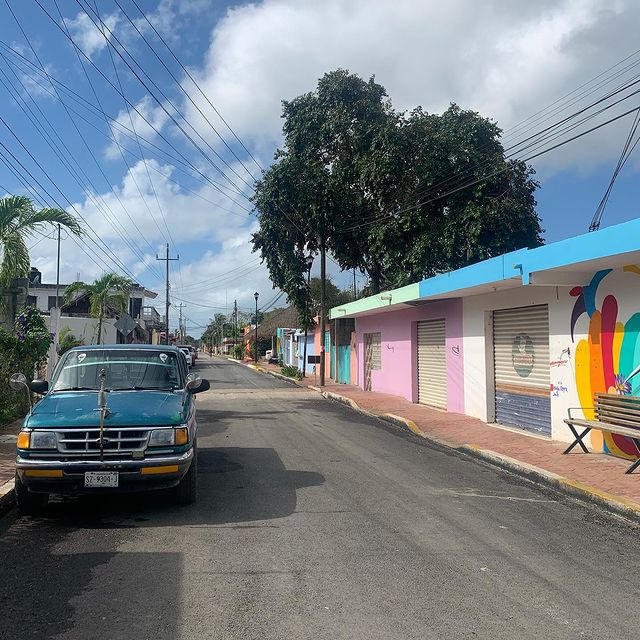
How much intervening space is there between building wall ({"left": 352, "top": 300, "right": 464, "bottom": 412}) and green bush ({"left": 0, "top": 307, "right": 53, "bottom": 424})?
392 inches

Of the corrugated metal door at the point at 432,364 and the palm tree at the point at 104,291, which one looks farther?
the palm tree at the point at 104,291

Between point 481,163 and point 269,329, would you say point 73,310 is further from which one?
point 481,163

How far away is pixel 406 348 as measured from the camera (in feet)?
66.9

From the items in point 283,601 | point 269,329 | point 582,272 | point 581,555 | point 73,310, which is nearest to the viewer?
point 283,601

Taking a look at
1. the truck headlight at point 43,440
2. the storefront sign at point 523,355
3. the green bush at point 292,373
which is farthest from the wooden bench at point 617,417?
the green bush at point 292,373

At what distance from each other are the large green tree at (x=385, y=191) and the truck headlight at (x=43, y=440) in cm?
1840

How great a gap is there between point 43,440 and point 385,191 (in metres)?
20.4

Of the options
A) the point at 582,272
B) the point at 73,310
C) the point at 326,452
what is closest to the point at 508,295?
the point at 582,272

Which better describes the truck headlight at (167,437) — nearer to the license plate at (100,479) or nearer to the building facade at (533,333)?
the license plate at (100,479)

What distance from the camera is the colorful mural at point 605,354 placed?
30.9 feet

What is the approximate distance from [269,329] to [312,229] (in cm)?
4037

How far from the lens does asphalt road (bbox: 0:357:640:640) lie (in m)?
3.88

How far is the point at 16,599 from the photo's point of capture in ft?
13.8

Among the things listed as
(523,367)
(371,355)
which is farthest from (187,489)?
(371,355)
